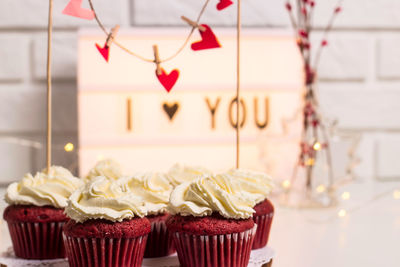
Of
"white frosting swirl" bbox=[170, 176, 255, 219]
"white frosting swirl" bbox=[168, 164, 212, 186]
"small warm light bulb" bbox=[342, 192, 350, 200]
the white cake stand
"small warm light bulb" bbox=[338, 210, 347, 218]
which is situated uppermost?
"white frosting swirl" bbox=[168, 164, 212, 186]

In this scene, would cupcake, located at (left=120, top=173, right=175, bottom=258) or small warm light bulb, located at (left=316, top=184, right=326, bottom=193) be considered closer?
cupcake, located at (left=120, top=173, right=175, bottom=258)

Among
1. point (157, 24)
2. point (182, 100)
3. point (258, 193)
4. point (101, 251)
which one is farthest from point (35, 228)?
point (157, 24)

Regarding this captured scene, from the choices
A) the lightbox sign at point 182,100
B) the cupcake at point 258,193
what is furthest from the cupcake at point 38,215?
the lightbox sign at point 182,100

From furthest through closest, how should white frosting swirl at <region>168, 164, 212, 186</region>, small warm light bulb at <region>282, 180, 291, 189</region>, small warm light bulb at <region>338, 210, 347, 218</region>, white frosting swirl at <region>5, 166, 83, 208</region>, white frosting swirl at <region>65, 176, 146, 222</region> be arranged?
small warm light bulb at <region>282, 180, 291, 189</region>
small warm light bulb at <region>338, 210, 347, 218</region>
white frosting swirl at <region>168, 164, 212, 186</region>
white frosting swirl at <region>5, 166, 83, 208</region>
white frosting swirl at <region>65, 176, 146, 222</region>

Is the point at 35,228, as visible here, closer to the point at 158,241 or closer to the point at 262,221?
the point at 158,241

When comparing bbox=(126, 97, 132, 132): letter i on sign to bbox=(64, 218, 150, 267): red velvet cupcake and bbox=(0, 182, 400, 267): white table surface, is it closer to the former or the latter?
bbox=(0, 182, 400, 267): white table surface

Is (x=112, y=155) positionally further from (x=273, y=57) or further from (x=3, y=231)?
(x=273, y=57)

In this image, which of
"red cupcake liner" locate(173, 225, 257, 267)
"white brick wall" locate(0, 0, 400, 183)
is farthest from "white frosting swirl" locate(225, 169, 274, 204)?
"white brick wall" locate(0, 0, 400, 183)
